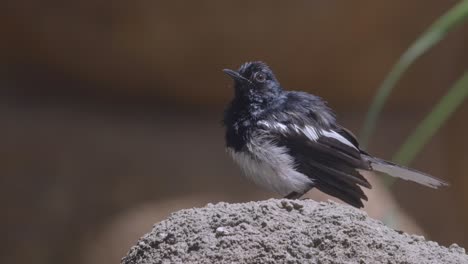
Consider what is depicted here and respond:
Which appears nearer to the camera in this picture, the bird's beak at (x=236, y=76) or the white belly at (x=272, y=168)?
the white belly at (x=272, y=168)

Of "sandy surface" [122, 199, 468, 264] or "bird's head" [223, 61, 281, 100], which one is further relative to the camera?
"bird's head" [223, 61, 281, 100]

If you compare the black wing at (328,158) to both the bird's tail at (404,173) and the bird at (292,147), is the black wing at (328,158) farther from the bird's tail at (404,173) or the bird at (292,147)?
the bird's tail at (404,173)

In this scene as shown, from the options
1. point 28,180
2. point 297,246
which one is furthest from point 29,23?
point 297,246

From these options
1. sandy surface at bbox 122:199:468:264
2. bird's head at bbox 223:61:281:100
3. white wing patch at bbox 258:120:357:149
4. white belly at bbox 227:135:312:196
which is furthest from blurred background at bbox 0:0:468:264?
sandy surface at bbox 122:199:468:264

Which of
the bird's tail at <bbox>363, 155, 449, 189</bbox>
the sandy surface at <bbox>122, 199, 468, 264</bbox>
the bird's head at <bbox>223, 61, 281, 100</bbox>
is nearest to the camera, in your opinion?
the sandy surface at <bbox>122, 199, 468, 264</bbox>

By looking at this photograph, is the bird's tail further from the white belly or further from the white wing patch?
the white belly

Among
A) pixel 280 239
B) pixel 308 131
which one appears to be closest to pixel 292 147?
pixel 308 131

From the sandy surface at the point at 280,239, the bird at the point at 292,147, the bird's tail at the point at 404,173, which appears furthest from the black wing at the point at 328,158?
the sandy surface at the point at 280,239
